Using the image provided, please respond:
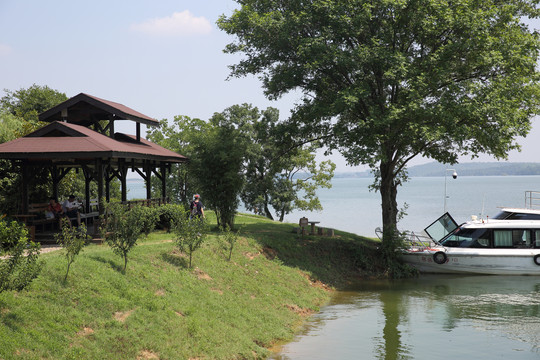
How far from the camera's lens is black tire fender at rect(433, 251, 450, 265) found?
26.3 metres

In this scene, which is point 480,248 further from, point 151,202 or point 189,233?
point 151,202

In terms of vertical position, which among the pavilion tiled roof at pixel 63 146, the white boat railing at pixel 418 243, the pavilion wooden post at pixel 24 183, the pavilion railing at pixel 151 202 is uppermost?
the pavilion tiled roof at pixel 63 146

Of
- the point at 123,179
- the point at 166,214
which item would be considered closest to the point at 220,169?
the point at 166,214

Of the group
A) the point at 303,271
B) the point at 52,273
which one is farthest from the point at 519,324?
the point at 52,273

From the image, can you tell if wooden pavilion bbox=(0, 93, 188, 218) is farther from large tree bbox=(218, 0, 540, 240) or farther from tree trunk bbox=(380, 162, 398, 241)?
tree trunk bbox=(380, 162, 398, 241)

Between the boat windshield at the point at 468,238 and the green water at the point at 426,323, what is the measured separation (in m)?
2.93

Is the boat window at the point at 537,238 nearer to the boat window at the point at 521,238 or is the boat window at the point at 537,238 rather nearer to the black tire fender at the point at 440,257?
the boat window at the point at 521,238

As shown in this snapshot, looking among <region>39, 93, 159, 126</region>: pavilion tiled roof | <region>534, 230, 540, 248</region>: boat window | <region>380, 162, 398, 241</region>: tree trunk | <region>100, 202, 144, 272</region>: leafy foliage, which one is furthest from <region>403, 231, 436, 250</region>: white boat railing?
<region>100, 202, 144, 272</region>: leafy foliage

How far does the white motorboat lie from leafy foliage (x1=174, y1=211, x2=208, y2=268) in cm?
1290

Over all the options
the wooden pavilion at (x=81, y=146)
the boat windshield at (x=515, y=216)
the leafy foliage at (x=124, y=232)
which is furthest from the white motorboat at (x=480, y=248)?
the leafy foliage at (x=124, y=232)

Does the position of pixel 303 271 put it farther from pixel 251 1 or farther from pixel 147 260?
pixel 251 1

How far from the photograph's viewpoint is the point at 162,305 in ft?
45.3

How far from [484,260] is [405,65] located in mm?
10885

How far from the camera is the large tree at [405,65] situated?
77.0 feet
